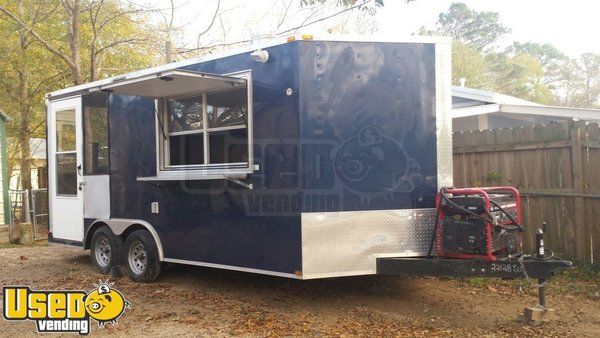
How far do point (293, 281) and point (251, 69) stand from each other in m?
2.85

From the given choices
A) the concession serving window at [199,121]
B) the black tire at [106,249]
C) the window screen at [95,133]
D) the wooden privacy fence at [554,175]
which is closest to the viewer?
the concession serving window at [199,121]

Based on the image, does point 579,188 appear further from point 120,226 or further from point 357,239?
point 120,226

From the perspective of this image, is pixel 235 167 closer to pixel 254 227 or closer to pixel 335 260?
pixel 254 227

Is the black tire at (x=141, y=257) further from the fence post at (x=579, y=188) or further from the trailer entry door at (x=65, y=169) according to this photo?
the fence post at (x=579, y=188)

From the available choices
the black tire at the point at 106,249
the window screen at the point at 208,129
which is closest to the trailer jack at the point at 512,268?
the window screen at the point at 208,129

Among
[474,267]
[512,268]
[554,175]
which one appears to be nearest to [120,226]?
[474,267]

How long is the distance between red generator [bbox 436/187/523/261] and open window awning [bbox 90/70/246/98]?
2680 mm

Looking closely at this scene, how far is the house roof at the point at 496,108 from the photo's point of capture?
11.4 metres

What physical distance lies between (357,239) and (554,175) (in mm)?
3278

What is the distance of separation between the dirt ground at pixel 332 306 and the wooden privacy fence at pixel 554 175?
0.64m

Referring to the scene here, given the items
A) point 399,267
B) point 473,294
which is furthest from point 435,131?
point 473,294

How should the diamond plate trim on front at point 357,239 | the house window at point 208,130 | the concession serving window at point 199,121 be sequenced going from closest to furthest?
the diamond plate trim on front at point 357,239
the concession serving window at point 199,121
the house window at point 208,130

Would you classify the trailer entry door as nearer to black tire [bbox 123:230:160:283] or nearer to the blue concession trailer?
black tire [bbox 123:230:160:283]

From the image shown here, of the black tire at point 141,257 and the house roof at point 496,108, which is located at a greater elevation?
the house roof at point 496,108
